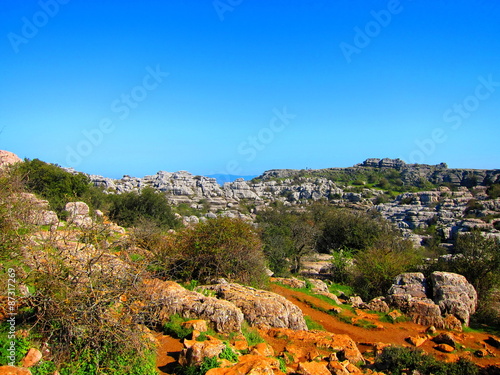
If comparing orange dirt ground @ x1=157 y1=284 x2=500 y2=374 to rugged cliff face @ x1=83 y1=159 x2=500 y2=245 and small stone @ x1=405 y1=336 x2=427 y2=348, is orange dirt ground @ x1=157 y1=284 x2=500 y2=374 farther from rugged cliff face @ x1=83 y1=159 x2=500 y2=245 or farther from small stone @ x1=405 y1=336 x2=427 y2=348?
rugged cliff face @ x1=83 y1=159 x2=500 y2=245

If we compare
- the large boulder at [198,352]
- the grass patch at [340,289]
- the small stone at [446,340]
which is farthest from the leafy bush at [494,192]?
the large boulder at [198,352]

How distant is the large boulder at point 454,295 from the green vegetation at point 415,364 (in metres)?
6.54

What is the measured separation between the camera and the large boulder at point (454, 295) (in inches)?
571

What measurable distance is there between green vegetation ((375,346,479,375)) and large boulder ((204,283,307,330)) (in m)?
2.93

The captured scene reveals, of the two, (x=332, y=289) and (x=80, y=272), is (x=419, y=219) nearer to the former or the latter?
(x=332, y=289)

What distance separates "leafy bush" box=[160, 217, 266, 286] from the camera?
47.4 ft

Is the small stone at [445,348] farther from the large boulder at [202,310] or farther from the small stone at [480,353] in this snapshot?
the large boulder at [202,310]

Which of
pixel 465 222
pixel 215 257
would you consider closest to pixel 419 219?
pixel 465 222

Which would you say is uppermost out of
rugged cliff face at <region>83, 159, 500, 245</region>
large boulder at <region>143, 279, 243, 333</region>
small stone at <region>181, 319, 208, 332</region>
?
rugged cliff face at <region>83, 159, 500, 245</region>

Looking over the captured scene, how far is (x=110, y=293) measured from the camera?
7160 millimetres

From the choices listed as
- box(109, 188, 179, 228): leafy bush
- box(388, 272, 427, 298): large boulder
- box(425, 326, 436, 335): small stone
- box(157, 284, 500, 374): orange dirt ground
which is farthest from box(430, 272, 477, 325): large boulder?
box(109, 188, 179, 228): leafy bush

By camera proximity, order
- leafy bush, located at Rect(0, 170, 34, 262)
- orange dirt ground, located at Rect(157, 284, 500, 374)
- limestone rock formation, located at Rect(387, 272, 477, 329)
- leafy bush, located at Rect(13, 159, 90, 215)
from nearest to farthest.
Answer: orange dirt ground, located at Rect(157, 284, 500, 374), leafy bush, located at Rect(0, 170, 34, 262), limestone rock formation, located at Rect(387, 272, 477, 329), leafy bush, located at Rect(13, 159, 90, 215)

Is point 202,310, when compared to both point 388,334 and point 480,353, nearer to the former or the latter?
point 388,334

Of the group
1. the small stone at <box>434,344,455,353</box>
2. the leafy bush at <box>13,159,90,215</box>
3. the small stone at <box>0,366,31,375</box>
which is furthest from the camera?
the leafy bush at <box>13,159,90,215</box>
